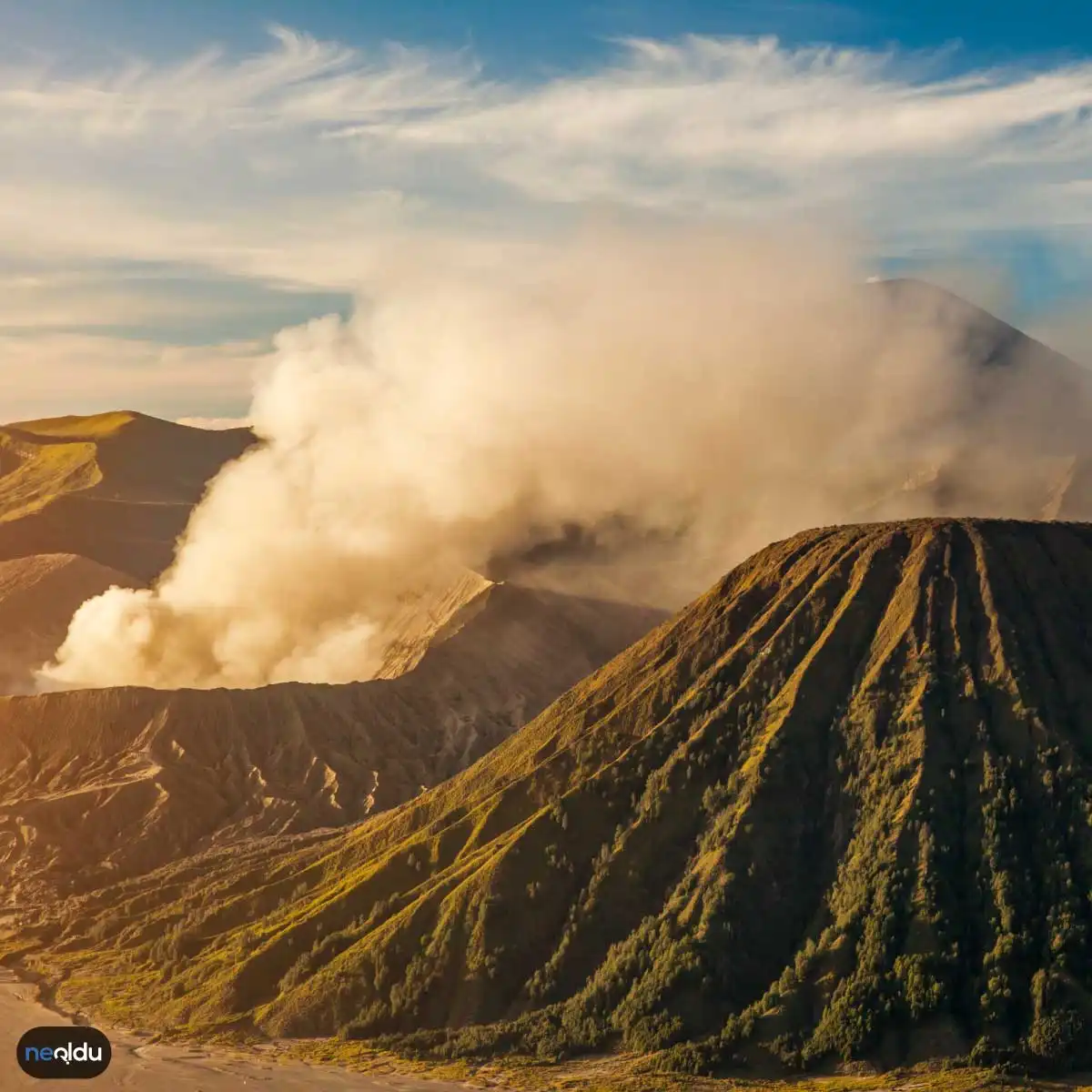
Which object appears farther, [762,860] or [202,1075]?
[762,860]

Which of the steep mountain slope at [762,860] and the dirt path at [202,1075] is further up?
the steep mountain slope at [762,860]

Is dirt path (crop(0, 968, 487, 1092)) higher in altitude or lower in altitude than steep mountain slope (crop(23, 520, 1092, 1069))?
lower

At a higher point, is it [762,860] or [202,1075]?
[762,860]

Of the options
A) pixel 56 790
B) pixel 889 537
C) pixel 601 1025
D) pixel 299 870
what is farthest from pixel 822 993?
pixel 56 790
